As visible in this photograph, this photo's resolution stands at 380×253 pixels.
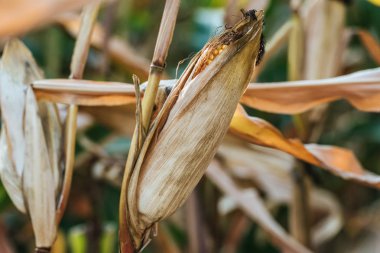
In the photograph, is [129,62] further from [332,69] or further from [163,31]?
[163,31]

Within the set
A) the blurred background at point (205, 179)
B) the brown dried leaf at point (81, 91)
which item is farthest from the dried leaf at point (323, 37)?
the brown dried leaf at point (81, 91)

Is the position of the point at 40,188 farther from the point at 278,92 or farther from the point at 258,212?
the point at 258,212

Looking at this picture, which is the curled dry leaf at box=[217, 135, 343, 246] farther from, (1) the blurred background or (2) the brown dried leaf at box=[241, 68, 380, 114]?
(2) the brown dried leaf at box=[241, 68, 380, 114]

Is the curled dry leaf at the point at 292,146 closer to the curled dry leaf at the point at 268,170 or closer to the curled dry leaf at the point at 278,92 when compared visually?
the curled dry leaf at the point at 278,92

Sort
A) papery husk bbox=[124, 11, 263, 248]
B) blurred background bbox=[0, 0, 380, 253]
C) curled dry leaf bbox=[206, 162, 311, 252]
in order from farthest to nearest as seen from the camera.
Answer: blurred background bbox=[0, 0, 380, 253] < curled dry leaf bbox=[206, 162, 311, 252] < papery husk bbox=[124, 11, 263, 248]

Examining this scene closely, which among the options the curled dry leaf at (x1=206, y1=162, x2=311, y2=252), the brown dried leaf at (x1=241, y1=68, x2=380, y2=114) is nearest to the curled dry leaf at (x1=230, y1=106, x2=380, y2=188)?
the brown dried leaf at (x1=241, y1=68, x2=380, y2=114)

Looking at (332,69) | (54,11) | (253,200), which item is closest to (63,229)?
(253,200)

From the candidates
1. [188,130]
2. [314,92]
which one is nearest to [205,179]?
[314,92]
